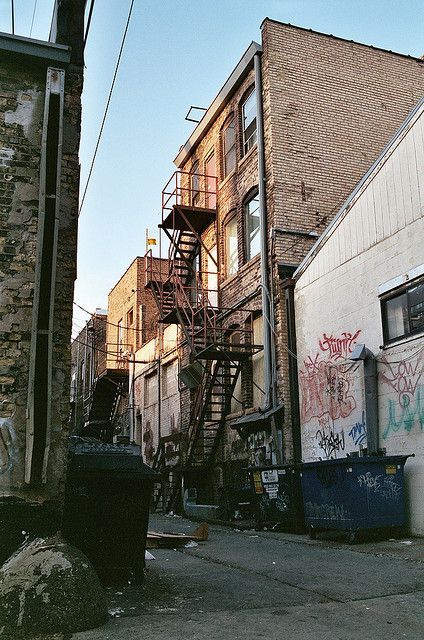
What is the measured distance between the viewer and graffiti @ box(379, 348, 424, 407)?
994 centimetres

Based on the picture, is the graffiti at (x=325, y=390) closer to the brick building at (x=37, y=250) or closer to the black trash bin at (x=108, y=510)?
the black trash bin at (x=108, y=510)

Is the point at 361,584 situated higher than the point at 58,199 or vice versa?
the point at 58,199

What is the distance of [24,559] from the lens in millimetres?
5031

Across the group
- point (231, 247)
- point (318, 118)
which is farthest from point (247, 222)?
point (318, 118)

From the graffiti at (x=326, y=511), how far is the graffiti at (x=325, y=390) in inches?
84.3

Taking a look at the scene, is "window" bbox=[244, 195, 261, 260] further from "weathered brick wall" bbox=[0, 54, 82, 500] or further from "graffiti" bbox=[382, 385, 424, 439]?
"weathered brick wall" bbox=[0, 54, 82, 500]

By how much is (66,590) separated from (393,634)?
238 centimetres

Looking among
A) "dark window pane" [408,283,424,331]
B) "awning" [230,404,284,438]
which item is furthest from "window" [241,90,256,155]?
"dark window pane" [408,283,424,331]

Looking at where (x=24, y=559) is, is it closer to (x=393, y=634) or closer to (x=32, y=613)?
(x=32, y=613)

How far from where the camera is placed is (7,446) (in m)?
6.00

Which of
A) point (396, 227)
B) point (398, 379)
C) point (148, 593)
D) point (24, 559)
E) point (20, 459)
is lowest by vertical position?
point (148, 593)

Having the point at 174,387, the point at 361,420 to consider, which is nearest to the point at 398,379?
the point at 361,420

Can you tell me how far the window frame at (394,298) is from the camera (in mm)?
10125

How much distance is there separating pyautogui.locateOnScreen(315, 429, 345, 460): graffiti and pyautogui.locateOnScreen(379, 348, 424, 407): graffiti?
5.63ft
